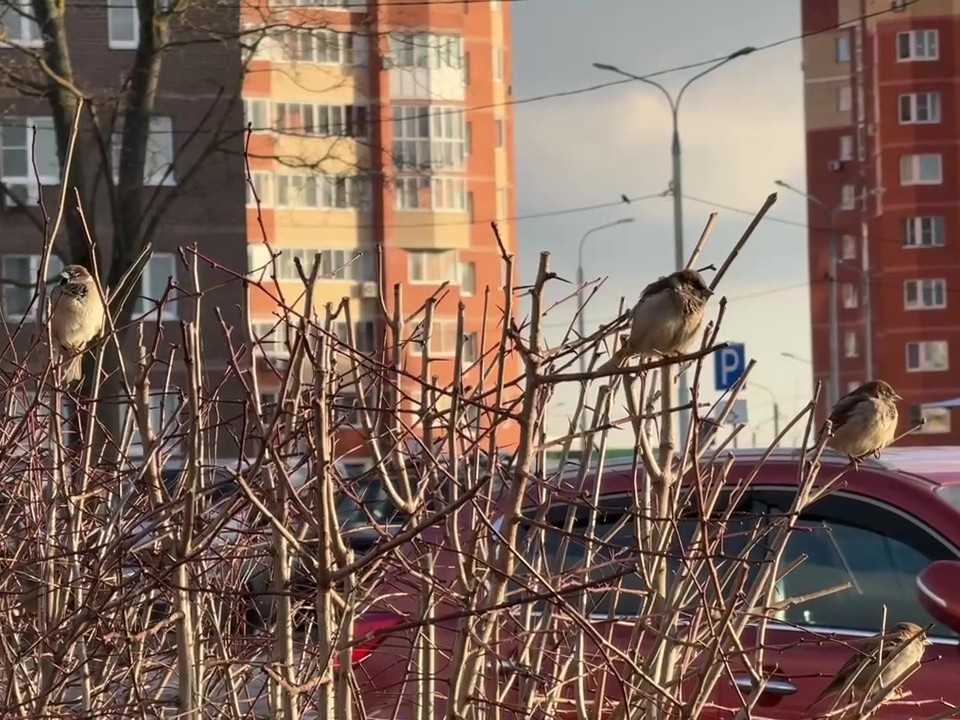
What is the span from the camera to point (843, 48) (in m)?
70.1

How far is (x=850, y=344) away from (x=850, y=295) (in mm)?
2102

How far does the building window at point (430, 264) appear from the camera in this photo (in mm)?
52719

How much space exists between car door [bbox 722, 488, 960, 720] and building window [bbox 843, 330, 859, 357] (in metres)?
66.0

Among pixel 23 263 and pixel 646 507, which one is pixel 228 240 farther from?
pixel 646 507

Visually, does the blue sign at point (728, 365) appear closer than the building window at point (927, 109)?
Yes

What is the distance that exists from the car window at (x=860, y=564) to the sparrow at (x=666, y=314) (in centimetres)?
73

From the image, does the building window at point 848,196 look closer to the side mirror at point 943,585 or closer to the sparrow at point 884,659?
the sparrow at point 884,659

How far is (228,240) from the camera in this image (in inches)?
1531

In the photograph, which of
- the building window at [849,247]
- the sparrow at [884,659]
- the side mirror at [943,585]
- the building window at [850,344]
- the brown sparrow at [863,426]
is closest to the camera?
the sparrow at [884,659]

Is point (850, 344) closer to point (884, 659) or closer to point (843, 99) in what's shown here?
point (843, 99)

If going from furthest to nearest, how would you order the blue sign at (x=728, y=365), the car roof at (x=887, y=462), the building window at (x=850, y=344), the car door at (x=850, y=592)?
the building window at (x=850, y=344)
the blue sign at (x=728, y=365)
the car roof at (x=887, y=462)
the car door at (x=850, y=592)

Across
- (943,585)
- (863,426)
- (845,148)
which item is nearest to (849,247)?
(845,148)

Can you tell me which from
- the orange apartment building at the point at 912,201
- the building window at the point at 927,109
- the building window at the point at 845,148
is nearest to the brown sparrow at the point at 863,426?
the orange apartment building at the point at 912,201

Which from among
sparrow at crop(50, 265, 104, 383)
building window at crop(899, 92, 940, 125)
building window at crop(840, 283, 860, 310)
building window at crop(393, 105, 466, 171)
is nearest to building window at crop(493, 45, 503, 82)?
building window at crop(393, 105, 466, 171)
